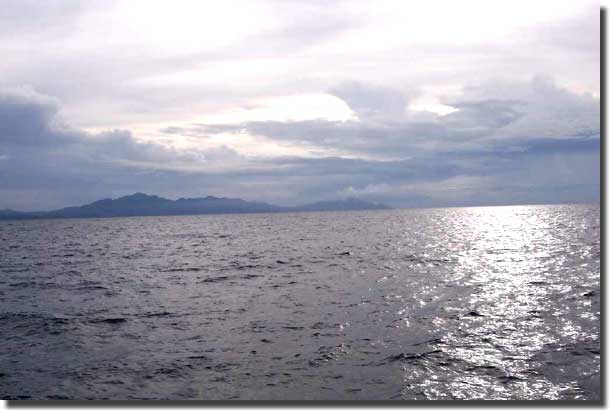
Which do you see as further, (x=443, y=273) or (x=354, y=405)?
(x=443, y=273)

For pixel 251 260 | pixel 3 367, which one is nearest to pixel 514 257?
pixel 251 260

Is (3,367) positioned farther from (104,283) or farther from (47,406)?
(104,283)

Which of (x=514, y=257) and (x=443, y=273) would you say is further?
(x=514, y=257)

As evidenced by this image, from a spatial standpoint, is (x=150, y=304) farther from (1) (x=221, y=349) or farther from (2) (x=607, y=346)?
(2) (x=607, y=346)

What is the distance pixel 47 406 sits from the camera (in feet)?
32.6

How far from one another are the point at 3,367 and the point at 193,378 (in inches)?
253

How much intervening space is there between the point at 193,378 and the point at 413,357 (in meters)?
6.62

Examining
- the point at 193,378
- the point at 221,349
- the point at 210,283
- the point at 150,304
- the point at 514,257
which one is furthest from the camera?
the point at 514,257

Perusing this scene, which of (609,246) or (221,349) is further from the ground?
(609,246)

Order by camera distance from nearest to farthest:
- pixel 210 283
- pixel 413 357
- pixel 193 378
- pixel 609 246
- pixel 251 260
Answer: pixel 609 246, pixel 193 378, pixel 413 357, pixel 210 283, pixel 251 260

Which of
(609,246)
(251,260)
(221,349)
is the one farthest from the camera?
(251,260)

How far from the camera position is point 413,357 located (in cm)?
1434

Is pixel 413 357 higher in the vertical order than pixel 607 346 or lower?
lower

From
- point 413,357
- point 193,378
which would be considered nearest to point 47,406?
point 193,378
